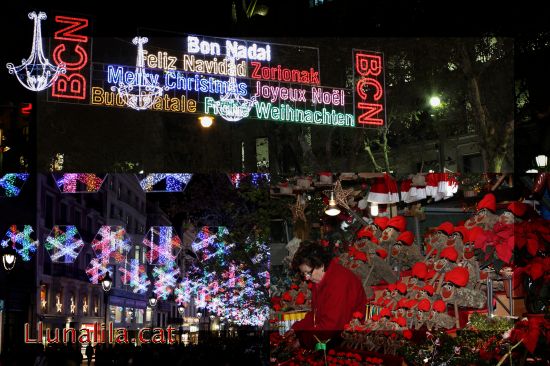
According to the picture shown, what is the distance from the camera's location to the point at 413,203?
13.2 metres

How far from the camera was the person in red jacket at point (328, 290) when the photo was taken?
30.5 feet

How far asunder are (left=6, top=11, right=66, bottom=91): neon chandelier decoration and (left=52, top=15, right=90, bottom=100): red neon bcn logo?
0.29 metres

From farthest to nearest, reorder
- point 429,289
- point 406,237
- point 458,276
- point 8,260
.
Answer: point 8,260
point 406,237
point 429,289
point 458,276

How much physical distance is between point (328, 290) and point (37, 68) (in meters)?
14.3

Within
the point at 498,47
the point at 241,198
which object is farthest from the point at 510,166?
the point at 241,198

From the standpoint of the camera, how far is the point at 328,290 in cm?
930

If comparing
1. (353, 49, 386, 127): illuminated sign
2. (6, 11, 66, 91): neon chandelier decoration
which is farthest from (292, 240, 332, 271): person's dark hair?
(353, 49, 386, 127): illuminated sign

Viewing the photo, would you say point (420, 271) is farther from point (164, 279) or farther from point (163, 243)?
point (164, 279)

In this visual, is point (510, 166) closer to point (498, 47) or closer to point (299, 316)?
point (498, 47)

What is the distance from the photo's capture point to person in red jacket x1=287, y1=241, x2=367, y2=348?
9297 millimetres

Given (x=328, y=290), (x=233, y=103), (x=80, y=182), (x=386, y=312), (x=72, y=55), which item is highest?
(x=72, y=55)

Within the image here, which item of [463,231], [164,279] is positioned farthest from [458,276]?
[164,279]

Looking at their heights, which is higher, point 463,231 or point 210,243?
point 210,243

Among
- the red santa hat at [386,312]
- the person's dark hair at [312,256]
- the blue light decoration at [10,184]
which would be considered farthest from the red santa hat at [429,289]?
the blue light decoration at [10,184]
